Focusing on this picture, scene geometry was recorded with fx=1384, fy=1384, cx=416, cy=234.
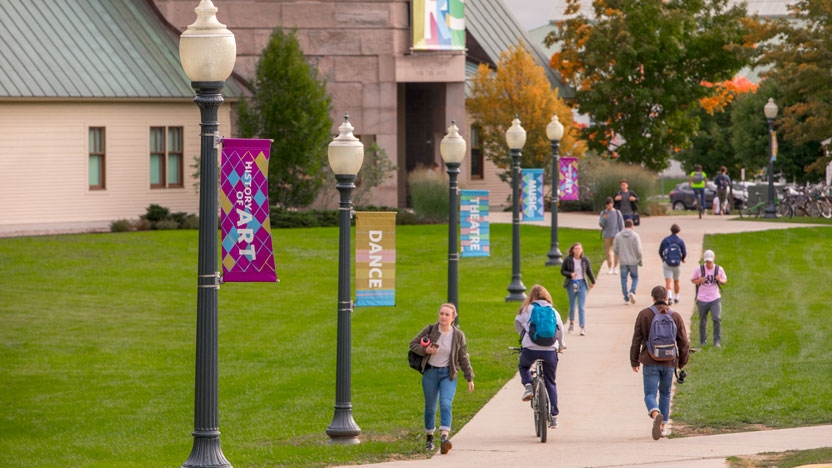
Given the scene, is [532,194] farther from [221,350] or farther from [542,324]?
[542,324]

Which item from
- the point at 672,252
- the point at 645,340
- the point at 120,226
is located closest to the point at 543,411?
the point at 645,340

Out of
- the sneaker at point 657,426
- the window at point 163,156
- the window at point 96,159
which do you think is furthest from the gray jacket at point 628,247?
the window at point 163,156

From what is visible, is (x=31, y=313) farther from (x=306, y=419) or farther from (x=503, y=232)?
(x=503, y=232)

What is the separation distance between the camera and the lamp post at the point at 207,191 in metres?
11.6

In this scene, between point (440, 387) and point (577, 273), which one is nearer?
point (440, 387)

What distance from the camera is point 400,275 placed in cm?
3459

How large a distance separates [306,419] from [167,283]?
14.9 metres

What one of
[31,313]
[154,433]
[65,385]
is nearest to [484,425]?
[154,433]

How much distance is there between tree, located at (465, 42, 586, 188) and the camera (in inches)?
2120

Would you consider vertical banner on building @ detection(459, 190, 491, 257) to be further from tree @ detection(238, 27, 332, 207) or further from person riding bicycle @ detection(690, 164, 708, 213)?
person riding bicycle @ detection(690, 164, 708, 213)

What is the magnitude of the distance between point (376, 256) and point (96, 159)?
29.0 m

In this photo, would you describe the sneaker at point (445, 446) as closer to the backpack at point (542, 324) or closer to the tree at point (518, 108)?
the backpack at point (542, 324)

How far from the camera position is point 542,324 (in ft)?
53.4

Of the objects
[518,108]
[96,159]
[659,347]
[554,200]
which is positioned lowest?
[659,347]
